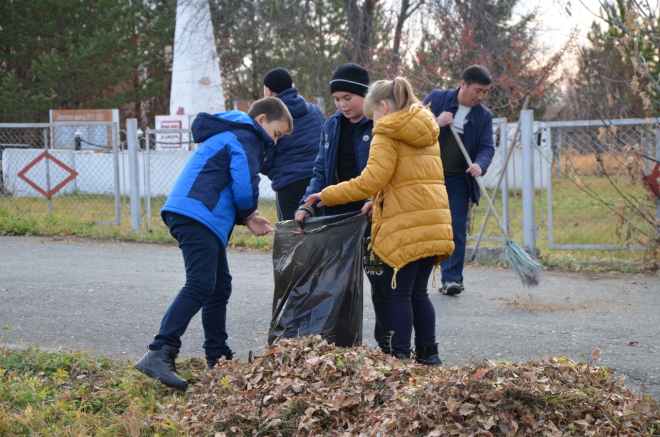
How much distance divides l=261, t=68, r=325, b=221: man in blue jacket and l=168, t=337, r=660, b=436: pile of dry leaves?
1415mm

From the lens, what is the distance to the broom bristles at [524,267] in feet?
17.4

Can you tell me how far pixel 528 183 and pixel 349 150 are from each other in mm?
4211

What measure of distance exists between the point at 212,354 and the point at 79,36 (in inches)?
1041

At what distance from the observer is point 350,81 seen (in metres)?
3.89

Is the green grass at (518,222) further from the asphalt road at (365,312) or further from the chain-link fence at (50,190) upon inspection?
the asphalt road at (365,312)

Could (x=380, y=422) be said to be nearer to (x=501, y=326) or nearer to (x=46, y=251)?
(x=501, y=326)

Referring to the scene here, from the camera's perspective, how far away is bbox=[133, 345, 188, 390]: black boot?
11.0 feet

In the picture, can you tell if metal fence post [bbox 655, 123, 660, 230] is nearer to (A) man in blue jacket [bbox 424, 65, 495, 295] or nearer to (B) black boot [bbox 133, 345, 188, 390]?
(A) man in blue jacket [bbox 424, 65, 495, 295]

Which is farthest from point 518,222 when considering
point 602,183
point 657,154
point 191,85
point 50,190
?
point 191,85

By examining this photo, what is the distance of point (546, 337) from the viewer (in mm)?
4523

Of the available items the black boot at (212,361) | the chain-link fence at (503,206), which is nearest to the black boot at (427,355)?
the black boot at (212,361)

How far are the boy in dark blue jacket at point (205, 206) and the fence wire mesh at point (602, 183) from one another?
4138 mm

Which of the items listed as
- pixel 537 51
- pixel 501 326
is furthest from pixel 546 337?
pixel 537 51

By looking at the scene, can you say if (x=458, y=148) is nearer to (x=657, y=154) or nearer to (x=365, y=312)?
(x=365, y=312)
